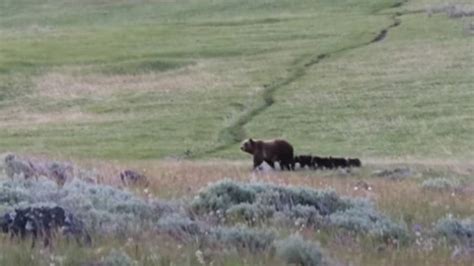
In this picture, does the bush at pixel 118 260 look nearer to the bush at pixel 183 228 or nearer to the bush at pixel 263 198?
the bush at pixel 183 228

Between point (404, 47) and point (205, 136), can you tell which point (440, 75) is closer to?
point (404, 47)

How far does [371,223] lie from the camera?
396 inches

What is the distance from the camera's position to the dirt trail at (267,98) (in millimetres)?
38938

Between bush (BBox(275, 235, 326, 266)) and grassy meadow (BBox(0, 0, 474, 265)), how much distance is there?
0.09m

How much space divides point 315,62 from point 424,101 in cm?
1625

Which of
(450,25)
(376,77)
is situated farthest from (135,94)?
(450,25)

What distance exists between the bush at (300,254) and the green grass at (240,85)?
84.4 feet

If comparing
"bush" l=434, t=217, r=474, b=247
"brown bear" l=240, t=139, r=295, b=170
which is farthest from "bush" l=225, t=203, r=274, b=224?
"brown bear" l=240, t=139, r=295, b=170

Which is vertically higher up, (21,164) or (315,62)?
(21,164)

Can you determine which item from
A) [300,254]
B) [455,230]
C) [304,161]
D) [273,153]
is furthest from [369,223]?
[273,153]

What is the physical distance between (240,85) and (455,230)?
43.6m

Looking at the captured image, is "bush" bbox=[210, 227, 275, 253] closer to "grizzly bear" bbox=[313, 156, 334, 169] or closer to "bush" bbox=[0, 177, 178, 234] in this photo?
"bush" bbox=[0, 177, 178, 234]

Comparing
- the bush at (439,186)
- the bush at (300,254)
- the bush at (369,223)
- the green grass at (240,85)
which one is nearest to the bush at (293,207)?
the bush at (369,223)

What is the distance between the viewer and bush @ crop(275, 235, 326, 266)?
8070mm
